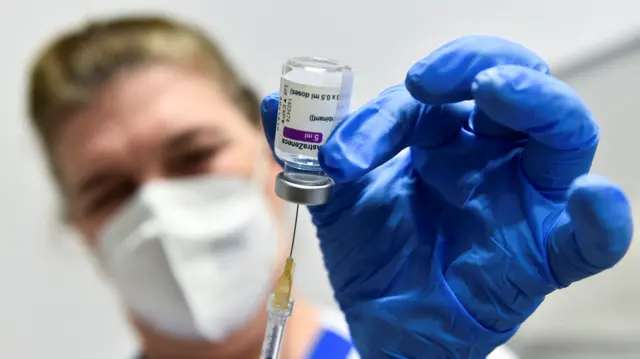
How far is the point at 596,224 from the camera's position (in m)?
0.49

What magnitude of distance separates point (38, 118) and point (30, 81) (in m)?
0.12

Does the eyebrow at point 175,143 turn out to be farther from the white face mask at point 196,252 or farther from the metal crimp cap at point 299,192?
the metal crimp cap at point 299,192

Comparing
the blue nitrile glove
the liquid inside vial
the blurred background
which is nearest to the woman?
the blurred background

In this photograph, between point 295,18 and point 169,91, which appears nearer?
point 169,91

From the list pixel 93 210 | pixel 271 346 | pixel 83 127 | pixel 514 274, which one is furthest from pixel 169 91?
pixel 514 274

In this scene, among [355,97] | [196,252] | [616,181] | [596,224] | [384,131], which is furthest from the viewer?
[355,97]

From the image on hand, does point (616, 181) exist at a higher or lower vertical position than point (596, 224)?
lower

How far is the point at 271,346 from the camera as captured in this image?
63cm

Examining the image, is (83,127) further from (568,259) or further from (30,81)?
(568,259)

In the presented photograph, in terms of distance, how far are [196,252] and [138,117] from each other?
306 mm

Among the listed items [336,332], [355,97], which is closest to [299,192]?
[336,332]

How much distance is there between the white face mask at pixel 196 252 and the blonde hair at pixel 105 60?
266 mm

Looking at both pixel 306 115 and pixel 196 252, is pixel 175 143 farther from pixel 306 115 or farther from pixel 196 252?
pixel 306 115

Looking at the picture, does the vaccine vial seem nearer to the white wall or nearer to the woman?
the woman
